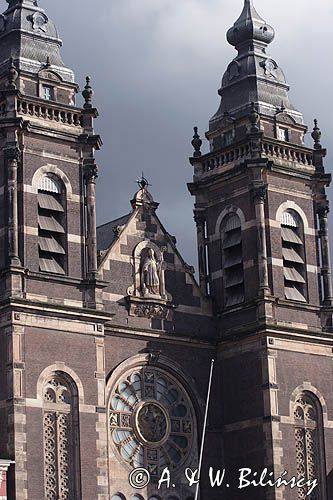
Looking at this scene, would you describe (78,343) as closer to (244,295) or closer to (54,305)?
(54,305)

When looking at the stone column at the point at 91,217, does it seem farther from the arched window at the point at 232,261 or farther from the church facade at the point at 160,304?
the arched window at the point at 232,261

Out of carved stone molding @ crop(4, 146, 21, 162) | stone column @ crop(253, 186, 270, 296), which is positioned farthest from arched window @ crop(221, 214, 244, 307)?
carved stone molding @ crop(4, 146, 21, 162)

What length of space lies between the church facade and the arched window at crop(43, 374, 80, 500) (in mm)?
54

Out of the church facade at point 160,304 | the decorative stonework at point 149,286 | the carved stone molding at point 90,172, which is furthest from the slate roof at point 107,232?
the carved stone molding at point 90,172

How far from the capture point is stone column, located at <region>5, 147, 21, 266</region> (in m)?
44.1

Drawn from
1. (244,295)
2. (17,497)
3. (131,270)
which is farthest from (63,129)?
(17,497)

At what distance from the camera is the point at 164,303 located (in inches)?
1903

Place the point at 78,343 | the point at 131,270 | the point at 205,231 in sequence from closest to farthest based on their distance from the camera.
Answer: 1. the point at 78,343
2. the point at 131,270
3. the point at 205,231

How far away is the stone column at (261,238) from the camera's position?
4867 centimetres

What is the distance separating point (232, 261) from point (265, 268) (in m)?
1.81

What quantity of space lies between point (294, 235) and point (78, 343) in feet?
30.3

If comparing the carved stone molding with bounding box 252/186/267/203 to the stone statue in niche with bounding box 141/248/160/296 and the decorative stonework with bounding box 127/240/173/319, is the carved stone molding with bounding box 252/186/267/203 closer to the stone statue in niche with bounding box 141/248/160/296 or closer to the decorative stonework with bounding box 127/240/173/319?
the decorative stonework with bounding box 127/240/173/319

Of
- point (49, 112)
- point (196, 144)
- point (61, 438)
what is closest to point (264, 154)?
point (196, 144)

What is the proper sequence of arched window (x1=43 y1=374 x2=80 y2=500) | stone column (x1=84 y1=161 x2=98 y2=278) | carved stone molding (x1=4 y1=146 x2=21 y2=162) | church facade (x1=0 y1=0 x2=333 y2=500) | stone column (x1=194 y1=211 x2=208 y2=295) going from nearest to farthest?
arched window (x1=43 y1=374 x2=80 y2=500) < church facade (x1=0 y1=0 x2=333 y2=500) < carved stone molding (x1=4 y1=146 x2=21 y2=162) < stone column (x1=84 y1=161 x2=98 y2=278) < stone column (x1=194 y1=211 x2=208 y2=295)
